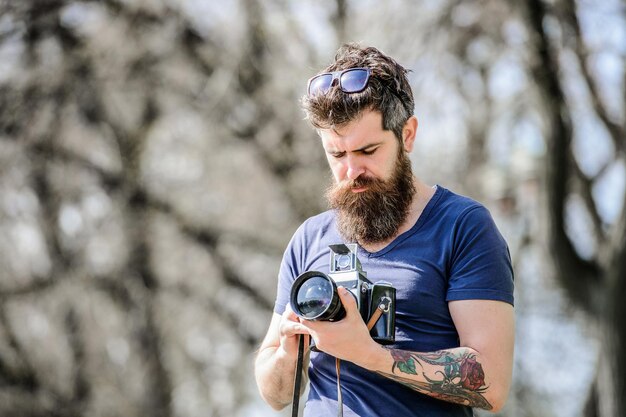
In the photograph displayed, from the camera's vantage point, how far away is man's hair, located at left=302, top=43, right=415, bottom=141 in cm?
277

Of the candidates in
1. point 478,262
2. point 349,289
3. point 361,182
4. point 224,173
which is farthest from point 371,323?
point 224,173

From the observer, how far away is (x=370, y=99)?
2.76 metres

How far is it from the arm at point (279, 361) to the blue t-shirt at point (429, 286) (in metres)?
0.12

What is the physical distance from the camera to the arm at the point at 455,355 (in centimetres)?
250

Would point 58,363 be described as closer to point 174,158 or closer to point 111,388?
point 111,388

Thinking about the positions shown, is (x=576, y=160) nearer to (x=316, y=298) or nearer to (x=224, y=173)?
(x=224, y=173)

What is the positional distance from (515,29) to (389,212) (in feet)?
22.8

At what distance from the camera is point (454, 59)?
9.91 metres

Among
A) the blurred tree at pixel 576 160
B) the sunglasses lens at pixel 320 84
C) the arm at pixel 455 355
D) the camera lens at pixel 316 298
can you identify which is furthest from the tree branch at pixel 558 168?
the camera lens at pixel 316 298

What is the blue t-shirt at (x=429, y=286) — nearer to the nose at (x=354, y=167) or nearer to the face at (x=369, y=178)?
the face at (x=369, y=178)

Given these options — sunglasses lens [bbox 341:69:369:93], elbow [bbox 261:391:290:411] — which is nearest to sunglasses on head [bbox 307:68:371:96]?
sunglasses lens [bbox 341:69:369:93]

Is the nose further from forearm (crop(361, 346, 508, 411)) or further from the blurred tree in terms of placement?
the blurred tree

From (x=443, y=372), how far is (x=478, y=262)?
31cm

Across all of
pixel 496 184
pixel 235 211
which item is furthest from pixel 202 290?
pixel 496 184
